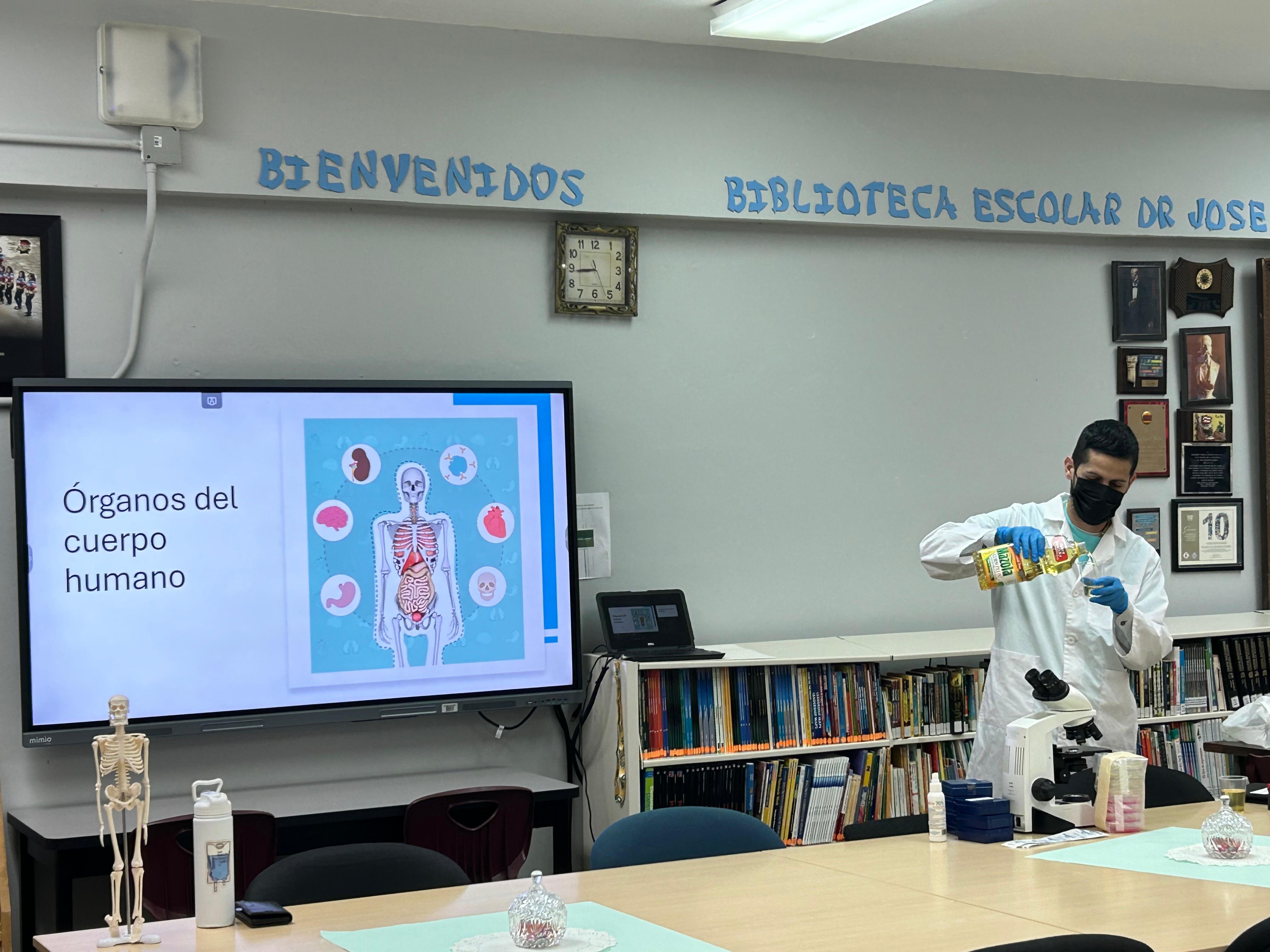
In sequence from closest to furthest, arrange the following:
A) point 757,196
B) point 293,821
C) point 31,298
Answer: point 293,821 < point 31,298 < point 757,196

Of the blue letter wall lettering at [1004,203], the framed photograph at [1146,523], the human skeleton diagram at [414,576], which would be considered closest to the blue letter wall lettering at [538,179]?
the human skeleton diagram at [414,576]

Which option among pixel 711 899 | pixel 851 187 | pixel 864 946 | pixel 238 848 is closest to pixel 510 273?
pixel 851 187

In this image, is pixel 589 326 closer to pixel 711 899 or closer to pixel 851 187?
pixel 851 187

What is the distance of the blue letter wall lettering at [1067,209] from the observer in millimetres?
5496

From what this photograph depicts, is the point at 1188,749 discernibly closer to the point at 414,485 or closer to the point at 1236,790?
the point at 1236,790

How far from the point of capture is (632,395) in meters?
4.94

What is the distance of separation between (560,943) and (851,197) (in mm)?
3455

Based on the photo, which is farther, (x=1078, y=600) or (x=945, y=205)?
(x=945, y=205)

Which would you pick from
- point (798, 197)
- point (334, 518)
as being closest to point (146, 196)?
point (334, 518)

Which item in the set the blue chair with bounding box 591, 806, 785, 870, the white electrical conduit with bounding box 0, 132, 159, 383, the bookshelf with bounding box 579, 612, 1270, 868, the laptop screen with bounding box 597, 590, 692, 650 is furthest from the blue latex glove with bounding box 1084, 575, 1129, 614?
the white electrical conduit with bounding box 0, 132, 159, 383

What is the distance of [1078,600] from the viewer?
3799 mm

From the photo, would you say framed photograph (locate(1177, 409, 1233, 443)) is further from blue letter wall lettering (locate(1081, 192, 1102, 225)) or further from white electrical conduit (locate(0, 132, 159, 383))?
white electrical conduit (locate(0, 132, 159, 383))

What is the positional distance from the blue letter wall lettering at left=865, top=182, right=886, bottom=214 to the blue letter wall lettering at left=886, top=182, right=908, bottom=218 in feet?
0.15

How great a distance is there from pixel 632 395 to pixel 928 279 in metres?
1.31
